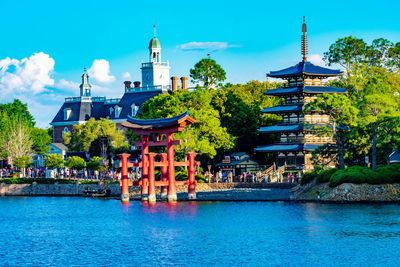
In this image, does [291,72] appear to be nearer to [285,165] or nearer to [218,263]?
[285,165]

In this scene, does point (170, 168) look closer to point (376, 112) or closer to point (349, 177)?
point (349, 177)

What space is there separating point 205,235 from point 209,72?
6285 centimetres

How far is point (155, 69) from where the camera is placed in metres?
136

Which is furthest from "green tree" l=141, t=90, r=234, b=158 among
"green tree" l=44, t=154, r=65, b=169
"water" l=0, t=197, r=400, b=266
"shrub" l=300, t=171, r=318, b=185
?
"green tree" l=44, t=154, r=65, b=169

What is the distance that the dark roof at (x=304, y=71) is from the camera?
8856 centimetres

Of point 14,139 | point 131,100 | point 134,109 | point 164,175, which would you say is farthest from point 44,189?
point 131,100

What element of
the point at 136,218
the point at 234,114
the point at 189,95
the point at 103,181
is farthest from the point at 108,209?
the point at 234,114

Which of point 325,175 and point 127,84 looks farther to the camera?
point 127,84

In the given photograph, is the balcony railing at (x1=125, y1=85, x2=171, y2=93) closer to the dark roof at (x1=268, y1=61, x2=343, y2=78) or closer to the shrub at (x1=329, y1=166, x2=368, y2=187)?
the dark roof at (x1=268, y1=61, x2=343, y2=78)

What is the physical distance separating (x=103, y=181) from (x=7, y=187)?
53.6ft

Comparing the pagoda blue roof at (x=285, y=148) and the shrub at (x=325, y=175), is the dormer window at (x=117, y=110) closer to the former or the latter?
the pagoda blue roof at (x=285, y=148)

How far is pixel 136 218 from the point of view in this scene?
60.2 meters

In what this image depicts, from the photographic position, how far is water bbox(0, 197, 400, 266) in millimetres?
41000

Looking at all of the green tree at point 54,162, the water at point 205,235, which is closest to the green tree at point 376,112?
the water at point 205,235
